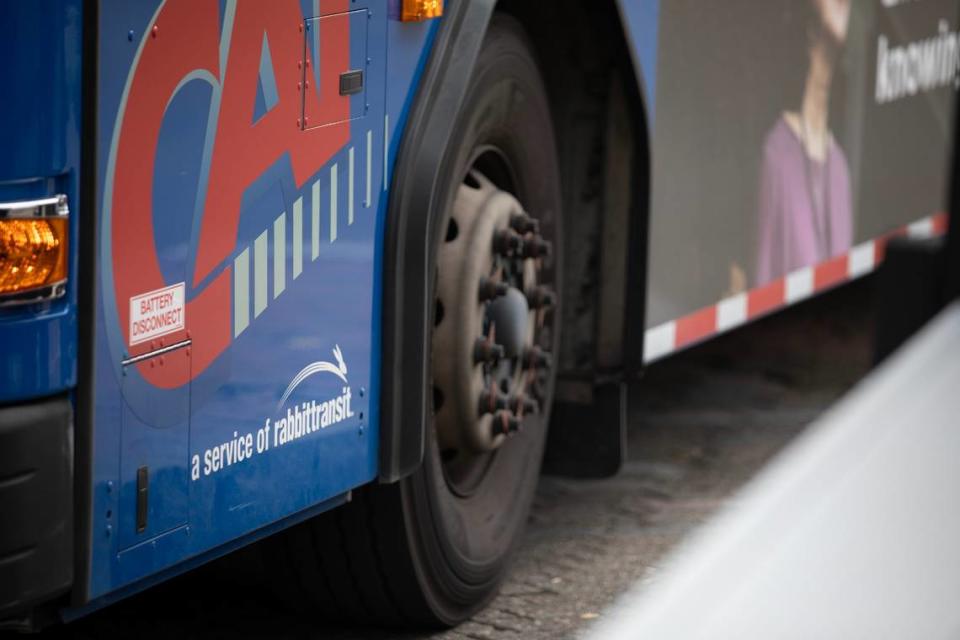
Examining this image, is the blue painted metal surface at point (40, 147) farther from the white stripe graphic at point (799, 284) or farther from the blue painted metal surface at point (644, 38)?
the white stripe graphic at point (799, 284)

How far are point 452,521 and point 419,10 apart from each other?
1.04 m

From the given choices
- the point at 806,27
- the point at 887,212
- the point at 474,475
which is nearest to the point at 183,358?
the point at 474,475

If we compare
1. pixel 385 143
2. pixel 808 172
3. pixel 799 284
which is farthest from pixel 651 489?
pixel 385 143

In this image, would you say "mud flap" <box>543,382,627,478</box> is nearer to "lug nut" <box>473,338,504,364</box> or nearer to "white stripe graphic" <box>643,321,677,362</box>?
"white stripe graphic" <box>643,321,677,362</box>

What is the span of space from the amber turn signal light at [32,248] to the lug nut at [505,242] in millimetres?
1342

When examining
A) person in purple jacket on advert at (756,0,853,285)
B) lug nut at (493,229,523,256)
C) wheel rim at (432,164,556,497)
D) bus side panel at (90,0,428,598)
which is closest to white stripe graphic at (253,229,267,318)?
bus side panel at (90,0,428,598)

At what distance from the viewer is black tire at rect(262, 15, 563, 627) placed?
10.9 feet

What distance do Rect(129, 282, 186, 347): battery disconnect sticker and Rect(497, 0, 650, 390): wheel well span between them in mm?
1723

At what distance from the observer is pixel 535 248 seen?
3662 millimetres

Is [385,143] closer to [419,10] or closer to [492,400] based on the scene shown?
[419,10]

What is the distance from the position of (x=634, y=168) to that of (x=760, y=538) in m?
2.82

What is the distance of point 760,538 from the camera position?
4.33ft

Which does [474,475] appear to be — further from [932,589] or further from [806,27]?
[932,589]

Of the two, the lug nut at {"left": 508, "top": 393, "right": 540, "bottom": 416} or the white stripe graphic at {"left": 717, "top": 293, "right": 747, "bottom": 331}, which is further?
the white stripe graphic at {"left": 717, "top": 293, "right": 747, "bottom": 331}
